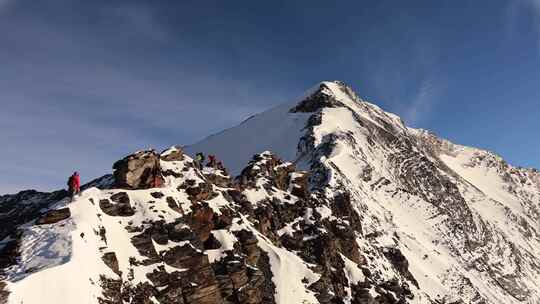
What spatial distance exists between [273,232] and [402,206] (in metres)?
66.6

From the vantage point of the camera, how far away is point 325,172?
319 feet

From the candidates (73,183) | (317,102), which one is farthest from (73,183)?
(317,102)

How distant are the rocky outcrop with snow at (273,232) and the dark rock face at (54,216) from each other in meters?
0.10

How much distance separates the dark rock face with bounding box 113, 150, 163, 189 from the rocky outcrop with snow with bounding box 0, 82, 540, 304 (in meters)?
0.13

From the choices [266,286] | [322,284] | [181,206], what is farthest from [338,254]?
[181,206]

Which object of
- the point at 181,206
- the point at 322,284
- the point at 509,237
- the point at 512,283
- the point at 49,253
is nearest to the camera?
the point at 49,253

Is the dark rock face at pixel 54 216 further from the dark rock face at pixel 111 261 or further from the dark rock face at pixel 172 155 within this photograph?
the dark rock face at pixel 172 155

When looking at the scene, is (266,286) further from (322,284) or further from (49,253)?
(49,253)

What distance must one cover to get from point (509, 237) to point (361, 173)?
78195 millimetres

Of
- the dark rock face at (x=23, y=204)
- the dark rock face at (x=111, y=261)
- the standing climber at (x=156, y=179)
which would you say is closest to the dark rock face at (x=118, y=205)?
the standing climber at (x=156, y=179)

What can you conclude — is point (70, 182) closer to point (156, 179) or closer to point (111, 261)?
point (156, 179)

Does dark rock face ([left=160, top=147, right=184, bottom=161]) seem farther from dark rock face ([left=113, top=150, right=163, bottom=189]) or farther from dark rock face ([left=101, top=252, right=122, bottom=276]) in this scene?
dark rock face ([left=101, top=252, right=122, bottom=276])

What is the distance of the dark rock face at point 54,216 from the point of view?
1518 inches

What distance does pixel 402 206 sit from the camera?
121438 millimetres
